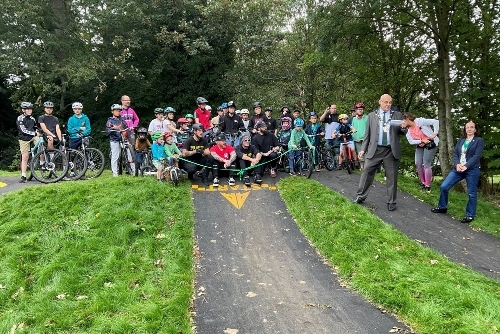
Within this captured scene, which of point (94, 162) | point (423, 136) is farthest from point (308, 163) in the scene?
point (94, 162)

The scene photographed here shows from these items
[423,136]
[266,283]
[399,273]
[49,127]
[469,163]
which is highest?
[49,127]

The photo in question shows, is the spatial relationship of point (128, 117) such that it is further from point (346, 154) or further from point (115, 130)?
point (346, 154)

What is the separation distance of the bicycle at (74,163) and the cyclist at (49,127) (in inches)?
8.5

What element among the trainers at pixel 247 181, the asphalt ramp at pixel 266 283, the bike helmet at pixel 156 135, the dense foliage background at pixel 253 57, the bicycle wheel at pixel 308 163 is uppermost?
the dense foliage background at pixel 253 57

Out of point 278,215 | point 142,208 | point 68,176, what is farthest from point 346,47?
point 68,176

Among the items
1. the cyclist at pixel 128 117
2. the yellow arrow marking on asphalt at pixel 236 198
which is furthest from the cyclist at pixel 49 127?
the yellow arrow marking on asphalt at pixel 236 198

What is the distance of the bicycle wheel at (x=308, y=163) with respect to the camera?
10.5 m

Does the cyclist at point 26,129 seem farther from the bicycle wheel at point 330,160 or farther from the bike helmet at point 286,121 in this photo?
the bicycle wheel at point 330,160

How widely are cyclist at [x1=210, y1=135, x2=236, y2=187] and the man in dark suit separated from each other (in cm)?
346

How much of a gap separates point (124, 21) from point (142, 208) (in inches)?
540

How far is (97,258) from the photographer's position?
234 inches

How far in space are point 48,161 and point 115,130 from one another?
1.76m

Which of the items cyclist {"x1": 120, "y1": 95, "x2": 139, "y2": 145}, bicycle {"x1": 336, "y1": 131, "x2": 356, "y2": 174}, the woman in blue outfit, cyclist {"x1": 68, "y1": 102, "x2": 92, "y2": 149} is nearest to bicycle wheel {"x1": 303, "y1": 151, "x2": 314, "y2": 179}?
bicycle {"x1": 336, "y1": 131, "x2": 356, "y2": 174}

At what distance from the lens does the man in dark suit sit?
778 cm
